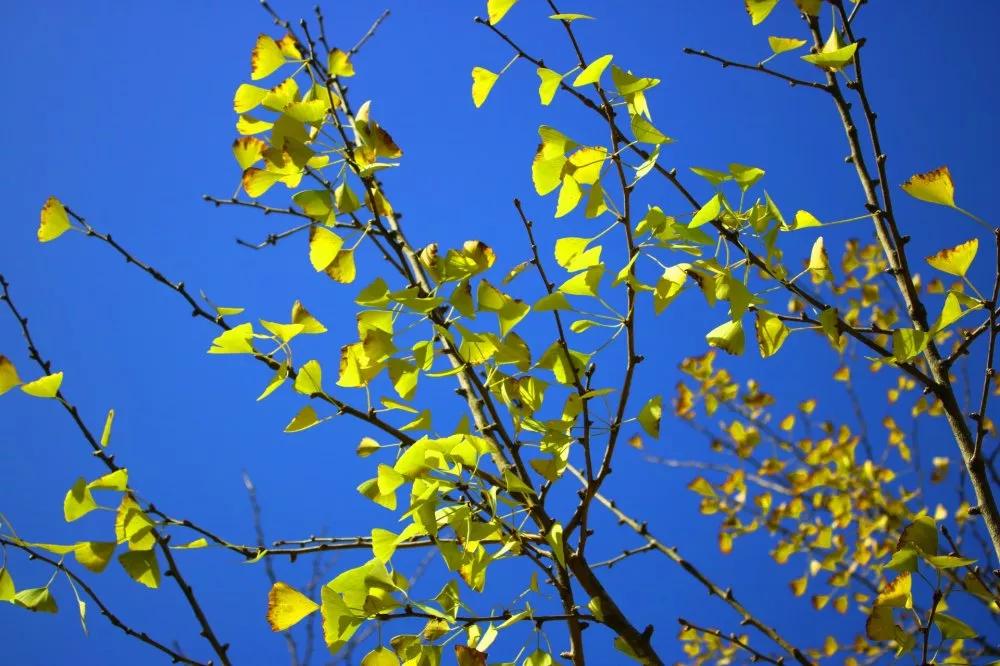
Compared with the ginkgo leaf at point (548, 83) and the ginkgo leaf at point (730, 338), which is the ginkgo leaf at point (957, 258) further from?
the ginkgo leaf at point (548, 83)

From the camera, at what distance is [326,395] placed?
768 millimetres

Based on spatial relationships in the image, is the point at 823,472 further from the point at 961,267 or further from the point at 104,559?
the point at 104,559

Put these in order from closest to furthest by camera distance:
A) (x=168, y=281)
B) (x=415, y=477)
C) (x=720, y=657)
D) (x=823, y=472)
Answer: (x=415, y=477)
(x=168, y=281)
(x=823, y=472)
(x=720, y=657)

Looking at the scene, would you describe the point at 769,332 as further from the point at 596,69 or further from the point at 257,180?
the point at 257,180

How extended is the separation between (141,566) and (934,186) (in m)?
0.74

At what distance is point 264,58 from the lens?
851mm

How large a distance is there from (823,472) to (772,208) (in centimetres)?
147

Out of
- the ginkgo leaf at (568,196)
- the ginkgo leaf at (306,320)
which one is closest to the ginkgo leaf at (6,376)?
the ginkgo leaf at (306,320)

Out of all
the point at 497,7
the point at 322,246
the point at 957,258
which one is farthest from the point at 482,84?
the point at 957,258

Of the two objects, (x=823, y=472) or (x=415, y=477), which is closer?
(x=415, y=477)

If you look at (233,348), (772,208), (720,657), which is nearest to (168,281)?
(233,348)

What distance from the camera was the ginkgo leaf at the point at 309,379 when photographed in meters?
0.75

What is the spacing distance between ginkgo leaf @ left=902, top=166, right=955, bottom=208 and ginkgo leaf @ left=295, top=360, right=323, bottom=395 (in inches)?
20.2

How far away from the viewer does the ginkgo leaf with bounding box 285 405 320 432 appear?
0.77 m
